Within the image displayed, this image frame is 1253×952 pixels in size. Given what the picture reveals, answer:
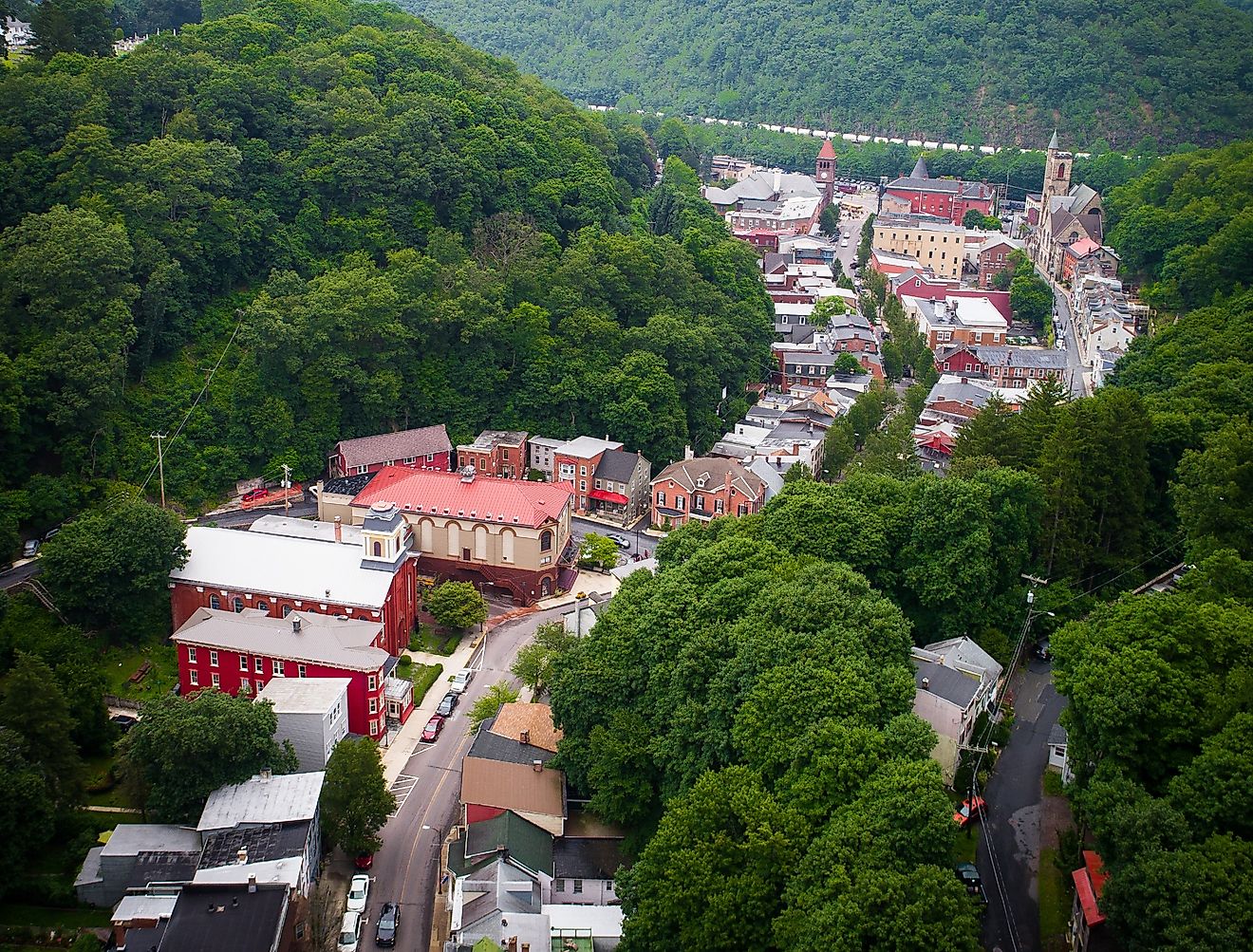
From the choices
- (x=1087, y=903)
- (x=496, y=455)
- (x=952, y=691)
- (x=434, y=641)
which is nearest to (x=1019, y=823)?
(x=952, y=691)

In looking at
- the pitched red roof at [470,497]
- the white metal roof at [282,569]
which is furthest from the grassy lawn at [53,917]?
the pitched red roof at [470,497]

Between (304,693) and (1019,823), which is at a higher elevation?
(304,693)

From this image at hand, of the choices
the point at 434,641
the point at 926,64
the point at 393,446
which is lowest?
→ the point at 434,641

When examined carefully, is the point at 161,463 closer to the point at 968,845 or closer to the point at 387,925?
the point at 387,925

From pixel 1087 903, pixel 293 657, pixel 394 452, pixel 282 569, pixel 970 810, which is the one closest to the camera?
pixel 1087 903

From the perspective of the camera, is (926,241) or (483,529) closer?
(483,529)

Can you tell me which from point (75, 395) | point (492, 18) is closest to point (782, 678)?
point (75, 395)

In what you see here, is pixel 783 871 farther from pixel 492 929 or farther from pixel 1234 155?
pixel 1234 155

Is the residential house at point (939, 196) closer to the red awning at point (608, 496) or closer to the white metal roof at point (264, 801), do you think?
the red awning at point (608, 496)

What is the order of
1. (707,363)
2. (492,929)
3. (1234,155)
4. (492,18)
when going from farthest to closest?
(492,18), (1234,155), (707,363), (492,929)
